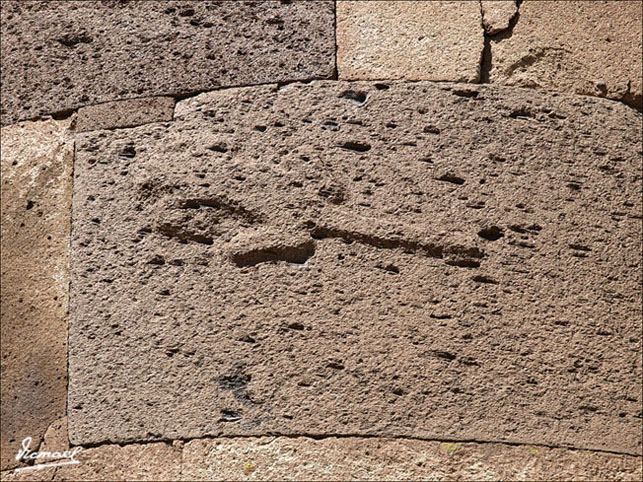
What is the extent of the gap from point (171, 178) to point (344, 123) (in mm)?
537

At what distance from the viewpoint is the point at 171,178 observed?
3002 millimetres

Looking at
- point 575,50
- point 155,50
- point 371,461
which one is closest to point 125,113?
point 155,50

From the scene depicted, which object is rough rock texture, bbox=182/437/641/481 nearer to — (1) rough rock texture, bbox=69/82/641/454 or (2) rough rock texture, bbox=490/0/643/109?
(1) rough rock texture, bbox=69/82/641/454

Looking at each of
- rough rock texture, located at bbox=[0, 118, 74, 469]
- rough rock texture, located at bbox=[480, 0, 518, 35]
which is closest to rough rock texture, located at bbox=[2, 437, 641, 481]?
rough rock texture, located at bbox=[0, 118, 74, 469]

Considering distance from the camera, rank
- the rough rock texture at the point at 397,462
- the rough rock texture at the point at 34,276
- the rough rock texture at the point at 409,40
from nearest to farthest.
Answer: the rough rock texture at the point at 397,462, the rough rock texture at the point at 34,276, the rough rock texture at the point at 409,40

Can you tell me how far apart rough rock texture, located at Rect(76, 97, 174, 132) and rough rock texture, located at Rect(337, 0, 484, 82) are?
22.0 inches

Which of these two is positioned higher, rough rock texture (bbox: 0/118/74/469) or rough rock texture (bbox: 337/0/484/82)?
rough rock texture (bbox: 337/0/484/82)

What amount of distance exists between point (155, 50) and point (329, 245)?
906 mm

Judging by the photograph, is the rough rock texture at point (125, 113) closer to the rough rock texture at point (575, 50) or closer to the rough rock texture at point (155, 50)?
the rough rock texture at point (155, 50)

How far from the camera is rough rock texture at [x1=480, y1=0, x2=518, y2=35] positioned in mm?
3190

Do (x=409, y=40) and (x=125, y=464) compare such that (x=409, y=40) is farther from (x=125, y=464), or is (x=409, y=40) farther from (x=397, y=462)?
(x=125, y=464)

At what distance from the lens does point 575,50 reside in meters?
3.19

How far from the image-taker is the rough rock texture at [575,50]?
123 inches

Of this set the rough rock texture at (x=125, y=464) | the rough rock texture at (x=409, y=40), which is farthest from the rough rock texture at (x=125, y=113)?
the rough rock texture at (x=125, y=464)
